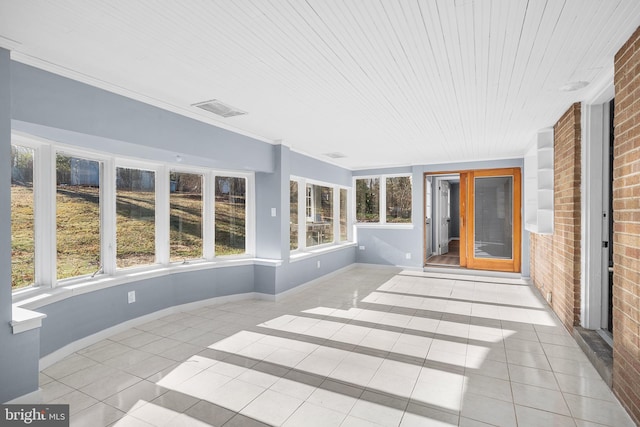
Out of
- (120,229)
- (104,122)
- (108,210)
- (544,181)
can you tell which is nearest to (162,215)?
(120,229)

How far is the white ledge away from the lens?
7.18 ft

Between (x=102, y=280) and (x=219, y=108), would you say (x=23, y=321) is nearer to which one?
(x=102, y=280)

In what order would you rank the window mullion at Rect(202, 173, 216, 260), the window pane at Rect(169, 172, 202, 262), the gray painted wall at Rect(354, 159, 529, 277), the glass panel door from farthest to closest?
the gray painted wall at Rect(354, 159, 529, 277) < the glass panel door < the window mullion at Rect(202, 173, 216, 260) < the window pane at Rect(169, 172, 202, 262)

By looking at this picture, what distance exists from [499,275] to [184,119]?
20.8 feet

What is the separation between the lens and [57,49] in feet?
7.42

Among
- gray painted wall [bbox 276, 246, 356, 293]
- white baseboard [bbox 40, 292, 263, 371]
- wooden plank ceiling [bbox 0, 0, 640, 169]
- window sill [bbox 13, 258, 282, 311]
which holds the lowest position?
white baseboard [bbox 40, 292, 263, 371]

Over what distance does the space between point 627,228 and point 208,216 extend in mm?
4558

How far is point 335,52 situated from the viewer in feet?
7.48

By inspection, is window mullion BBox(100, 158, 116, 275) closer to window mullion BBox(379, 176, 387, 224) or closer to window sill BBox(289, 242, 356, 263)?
window sill BBox(289, 242, 356, 263)

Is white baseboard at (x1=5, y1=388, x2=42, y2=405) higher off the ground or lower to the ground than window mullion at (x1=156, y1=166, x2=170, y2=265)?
lower

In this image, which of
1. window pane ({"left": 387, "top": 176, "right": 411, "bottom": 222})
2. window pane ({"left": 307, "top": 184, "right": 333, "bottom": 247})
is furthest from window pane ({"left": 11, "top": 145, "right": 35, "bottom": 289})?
window pane ({"left": 387, "top": 176, "right": 411, "bottom": 222})

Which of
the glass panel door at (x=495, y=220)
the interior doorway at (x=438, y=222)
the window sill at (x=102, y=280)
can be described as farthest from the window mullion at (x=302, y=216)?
the glass panel door at (x=495, y=220)

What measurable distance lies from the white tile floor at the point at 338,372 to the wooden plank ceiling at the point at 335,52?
2.44 metres

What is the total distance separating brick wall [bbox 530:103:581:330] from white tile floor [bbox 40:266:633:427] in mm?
316
